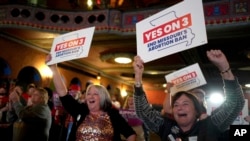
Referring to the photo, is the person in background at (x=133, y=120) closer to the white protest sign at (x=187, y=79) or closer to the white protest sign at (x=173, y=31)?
the white protest sign at (x=187, y=79)

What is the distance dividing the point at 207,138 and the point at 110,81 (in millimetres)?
14165

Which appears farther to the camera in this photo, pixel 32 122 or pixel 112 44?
pixel 112 44

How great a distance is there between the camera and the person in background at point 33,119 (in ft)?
11.3

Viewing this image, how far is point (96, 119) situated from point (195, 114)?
0.92 meters

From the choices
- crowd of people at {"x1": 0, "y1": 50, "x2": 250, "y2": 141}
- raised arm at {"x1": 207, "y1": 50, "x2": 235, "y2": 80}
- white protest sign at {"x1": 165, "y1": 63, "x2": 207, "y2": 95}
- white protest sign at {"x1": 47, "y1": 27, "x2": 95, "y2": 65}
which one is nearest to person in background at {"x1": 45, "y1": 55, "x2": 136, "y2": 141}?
crowd of people at {"x1": 0, "y1": 50, "x2": 250, "y2": 141}

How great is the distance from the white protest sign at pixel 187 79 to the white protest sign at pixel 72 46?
1153 mm

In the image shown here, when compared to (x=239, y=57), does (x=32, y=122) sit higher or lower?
lower

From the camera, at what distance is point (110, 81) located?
1583 centimetres

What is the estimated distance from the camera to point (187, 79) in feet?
10.4

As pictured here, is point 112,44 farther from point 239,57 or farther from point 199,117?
point 199,117

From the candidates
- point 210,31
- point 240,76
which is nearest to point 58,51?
point 210,31

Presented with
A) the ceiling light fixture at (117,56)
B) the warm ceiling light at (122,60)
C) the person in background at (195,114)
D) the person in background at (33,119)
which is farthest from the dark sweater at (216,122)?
the warm ceiling light at (122,60)

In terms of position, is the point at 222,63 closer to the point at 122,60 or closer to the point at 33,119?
the point at 33,119

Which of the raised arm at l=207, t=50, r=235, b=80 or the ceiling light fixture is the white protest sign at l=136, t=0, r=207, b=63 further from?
the ceiling light fixture
